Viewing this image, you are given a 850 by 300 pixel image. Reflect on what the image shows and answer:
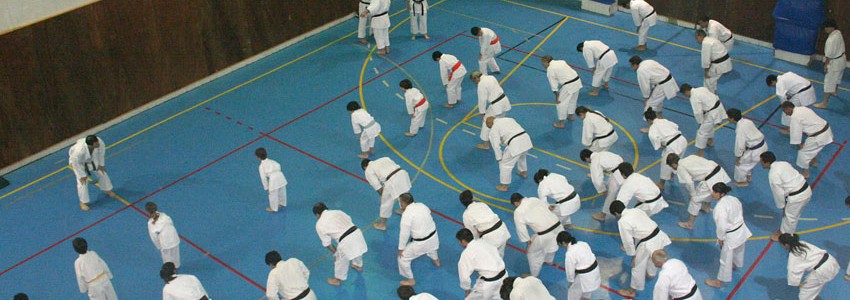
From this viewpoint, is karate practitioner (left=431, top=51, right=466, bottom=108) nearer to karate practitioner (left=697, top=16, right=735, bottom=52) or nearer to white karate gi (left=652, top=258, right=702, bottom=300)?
karate practitioner (left=697, top=16, right=735, bottom=52)

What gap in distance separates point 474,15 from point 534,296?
43.1ft

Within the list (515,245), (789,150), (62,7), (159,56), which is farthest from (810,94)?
(62,7)

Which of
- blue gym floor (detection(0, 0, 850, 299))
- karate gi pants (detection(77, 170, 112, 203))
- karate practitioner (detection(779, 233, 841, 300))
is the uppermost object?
karate practitioner (detection(779, 233, 841, 300))

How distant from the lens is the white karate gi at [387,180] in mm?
14062

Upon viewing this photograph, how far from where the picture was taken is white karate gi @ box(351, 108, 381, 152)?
52.5ft

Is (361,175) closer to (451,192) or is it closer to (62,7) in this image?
(451,192)

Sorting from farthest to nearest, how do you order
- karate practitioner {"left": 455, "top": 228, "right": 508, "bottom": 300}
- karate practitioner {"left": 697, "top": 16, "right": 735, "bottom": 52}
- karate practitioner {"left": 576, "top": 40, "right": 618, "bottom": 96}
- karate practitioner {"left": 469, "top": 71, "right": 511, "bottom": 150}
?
karate practitioner {"left": 697, "top": 16, "right": 735, "bottom": 52} → karate practitioner {"left": 576, "top": 40, "right": 618, "bottom": 96} → karate practitioner {"left": 469, "top": 71, "right": 511, "bottom": 150} → karate practitioner {"left": 455, "top": 228, "right": 508, "bottom": 300}

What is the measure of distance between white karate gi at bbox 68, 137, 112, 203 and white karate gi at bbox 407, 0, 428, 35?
8.79m

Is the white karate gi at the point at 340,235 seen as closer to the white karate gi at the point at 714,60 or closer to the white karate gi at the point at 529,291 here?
the white karate gi at the point at 529,291

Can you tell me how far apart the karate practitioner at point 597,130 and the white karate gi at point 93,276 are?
856cm

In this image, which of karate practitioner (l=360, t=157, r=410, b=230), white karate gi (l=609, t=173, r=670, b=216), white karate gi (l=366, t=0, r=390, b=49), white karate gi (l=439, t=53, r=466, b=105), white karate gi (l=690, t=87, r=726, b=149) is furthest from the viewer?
white karate gi (l=366, t=0, r=390, b=49)

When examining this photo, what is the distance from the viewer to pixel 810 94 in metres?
16.7

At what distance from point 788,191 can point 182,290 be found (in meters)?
9.58

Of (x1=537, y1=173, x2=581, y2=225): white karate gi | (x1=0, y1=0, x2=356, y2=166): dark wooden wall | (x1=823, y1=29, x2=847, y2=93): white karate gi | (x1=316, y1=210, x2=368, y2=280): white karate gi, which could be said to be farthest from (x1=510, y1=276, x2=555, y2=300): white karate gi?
(x1=0, y1=0, x2=356, y2=166): dark wooden wall
